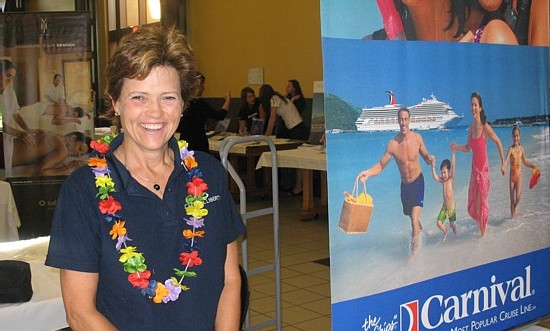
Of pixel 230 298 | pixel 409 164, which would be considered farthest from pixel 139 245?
pixel 409 164

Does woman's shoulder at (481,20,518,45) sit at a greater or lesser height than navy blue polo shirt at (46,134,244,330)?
greater

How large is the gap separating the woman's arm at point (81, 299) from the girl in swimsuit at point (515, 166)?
252cm

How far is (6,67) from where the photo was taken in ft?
17.1

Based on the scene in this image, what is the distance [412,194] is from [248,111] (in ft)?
23.4

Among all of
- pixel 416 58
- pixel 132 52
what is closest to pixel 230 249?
pixel 132 52

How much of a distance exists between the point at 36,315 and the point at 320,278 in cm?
314

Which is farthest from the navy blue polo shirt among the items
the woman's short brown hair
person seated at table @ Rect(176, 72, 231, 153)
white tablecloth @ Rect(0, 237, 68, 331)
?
person seated at table @ Rect(176, 72, 231, 153)

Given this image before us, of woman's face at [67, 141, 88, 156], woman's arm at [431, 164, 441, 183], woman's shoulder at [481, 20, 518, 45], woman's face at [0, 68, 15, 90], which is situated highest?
woman's shoulder at [481, 20, 518, 45]

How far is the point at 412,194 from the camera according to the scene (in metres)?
3.10

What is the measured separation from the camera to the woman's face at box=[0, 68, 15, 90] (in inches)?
205

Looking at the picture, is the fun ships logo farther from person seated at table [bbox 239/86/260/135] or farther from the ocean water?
person seated at table [bbox 239/86/260/135]

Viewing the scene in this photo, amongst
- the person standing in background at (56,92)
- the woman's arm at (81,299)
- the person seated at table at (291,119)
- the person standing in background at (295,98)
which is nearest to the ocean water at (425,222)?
the woman's arm at (81,299)

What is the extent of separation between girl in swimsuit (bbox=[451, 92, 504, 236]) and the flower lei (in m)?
1.85

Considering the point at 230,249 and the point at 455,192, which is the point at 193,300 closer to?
the point at 230,249
